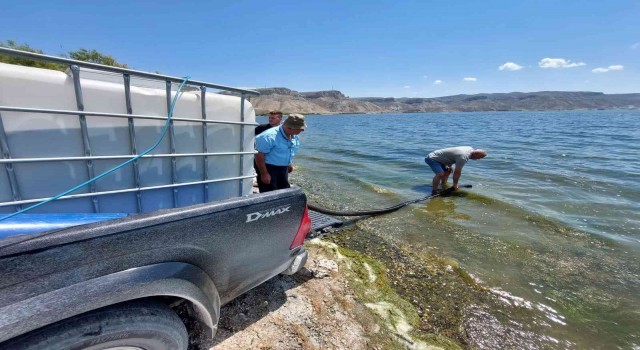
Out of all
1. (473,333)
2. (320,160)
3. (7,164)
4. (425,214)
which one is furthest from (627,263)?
(320,160)

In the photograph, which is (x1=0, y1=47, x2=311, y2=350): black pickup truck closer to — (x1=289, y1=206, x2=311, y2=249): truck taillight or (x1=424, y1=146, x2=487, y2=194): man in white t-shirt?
(x1=289, y1=206, x2=311, y2=249): truck taillight

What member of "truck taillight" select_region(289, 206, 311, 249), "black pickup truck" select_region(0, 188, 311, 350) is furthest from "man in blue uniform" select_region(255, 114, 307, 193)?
"black pickup truck" select_region(0, 188, 311, 350)

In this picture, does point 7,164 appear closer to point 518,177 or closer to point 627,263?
point 627,263

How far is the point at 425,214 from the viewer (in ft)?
23.7

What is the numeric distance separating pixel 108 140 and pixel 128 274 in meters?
1.19

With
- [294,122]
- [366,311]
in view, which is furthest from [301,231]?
[294,122]

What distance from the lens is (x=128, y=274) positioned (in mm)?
1596

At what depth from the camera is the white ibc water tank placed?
192 centimetres

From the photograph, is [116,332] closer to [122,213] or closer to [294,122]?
[122,213]

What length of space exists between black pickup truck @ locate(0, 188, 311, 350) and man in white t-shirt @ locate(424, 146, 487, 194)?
7.83 meters

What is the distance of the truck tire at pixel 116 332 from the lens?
4.50 feet

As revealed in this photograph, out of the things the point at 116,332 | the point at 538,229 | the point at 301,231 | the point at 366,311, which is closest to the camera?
the point at 116,332

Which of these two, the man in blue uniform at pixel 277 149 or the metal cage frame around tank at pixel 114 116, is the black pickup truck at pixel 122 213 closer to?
the metal cage frame around tank at pixel 114 116

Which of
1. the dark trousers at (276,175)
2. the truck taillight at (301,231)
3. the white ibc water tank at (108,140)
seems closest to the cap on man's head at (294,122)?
the dark trousers at (276,175)
